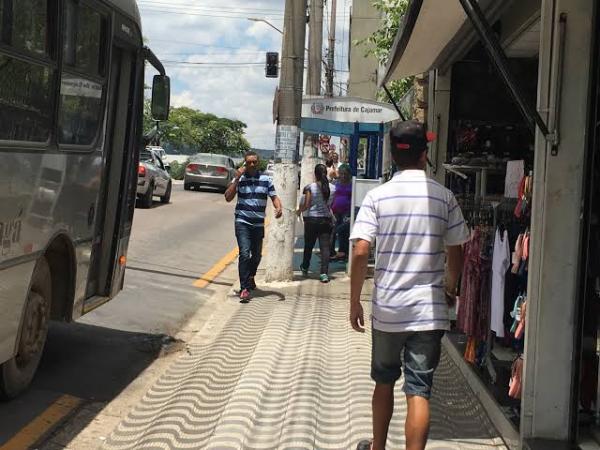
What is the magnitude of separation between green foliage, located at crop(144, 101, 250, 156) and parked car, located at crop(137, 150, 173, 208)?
52121 mm

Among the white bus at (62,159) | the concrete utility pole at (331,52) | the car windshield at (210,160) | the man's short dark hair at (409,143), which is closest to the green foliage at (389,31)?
the white bus at (62,159)

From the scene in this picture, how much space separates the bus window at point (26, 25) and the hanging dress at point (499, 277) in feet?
10.2

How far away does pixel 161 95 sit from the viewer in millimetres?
7215

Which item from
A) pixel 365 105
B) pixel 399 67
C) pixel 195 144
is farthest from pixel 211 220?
pixel 195 144

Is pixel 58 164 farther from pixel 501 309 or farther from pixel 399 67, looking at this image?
pixel 399 67

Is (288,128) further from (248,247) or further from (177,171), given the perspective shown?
(177,171)

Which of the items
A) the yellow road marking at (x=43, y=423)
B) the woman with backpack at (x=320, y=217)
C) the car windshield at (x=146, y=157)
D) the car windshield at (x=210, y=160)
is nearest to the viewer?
the yellow road marking at (x=43, y=423)

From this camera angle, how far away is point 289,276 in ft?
32.4

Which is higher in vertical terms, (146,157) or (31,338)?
(146,157)

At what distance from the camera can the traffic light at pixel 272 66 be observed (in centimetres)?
1978

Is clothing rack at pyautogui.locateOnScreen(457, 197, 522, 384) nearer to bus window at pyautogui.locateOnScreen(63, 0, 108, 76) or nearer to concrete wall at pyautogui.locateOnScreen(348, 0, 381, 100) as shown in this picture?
bus window at pyautogui.locateOnScreen(63, 0, 108, 76)

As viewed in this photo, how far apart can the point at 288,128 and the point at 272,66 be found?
35.5 feet

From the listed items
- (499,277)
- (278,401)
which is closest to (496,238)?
(499,277)

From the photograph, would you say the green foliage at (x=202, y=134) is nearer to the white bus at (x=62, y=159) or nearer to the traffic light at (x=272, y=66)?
the traffic light at (x=272, y=66)
